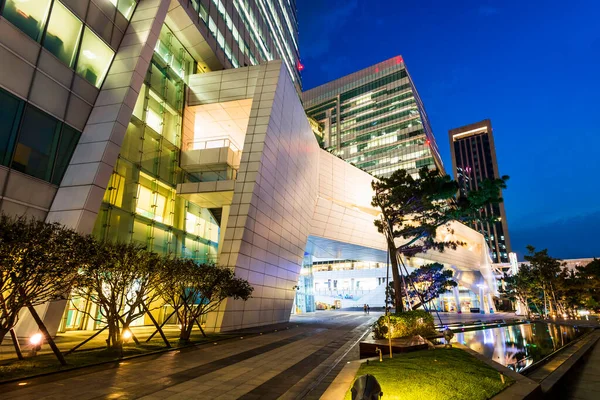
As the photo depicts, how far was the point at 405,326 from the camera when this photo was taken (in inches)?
653

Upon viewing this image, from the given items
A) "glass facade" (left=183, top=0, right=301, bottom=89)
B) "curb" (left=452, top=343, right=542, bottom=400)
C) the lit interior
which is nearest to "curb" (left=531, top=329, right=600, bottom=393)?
"curb" (left=452, top=343, right=542, bottom=400)

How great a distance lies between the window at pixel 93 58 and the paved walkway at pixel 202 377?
1582 centimetres

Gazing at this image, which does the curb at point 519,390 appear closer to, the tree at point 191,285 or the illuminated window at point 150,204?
the tree at point 191,285

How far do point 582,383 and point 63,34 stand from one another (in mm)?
26035

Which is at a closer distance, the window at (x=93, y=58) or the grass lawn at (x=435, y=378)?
the grass lawn at (x=435, y=378)

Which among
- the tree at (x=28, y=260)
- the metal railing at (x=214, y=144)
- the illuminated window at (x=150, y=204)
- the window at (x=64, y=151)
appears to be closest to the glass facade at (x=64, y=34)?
the window at (x=64, y=151)

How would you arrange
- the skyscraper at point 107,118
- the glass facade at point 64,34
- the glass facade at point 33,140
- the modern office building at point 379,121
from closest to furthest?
1. the glass facade at point 33,140
2. the skyscraper at point 107,118
3. the glass facade at point 64,34
4. the modern office building at point 379,121

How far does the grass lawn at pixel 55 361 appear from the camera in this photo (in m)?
9.56

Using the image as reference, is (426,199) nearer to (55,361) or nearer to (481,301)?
(55,361)

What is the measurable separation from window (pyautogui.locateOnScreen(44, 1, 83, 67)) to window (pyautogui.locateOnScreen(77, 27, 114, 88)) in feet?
1.65

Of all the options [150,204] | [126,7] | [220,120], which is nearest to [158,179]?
[150,204]

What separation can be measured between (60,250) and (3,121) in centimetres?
935

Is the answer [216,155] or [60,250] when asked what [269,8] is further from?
[60,250]

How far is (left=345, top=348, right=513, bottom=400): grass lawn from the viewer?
6988 millimetres
